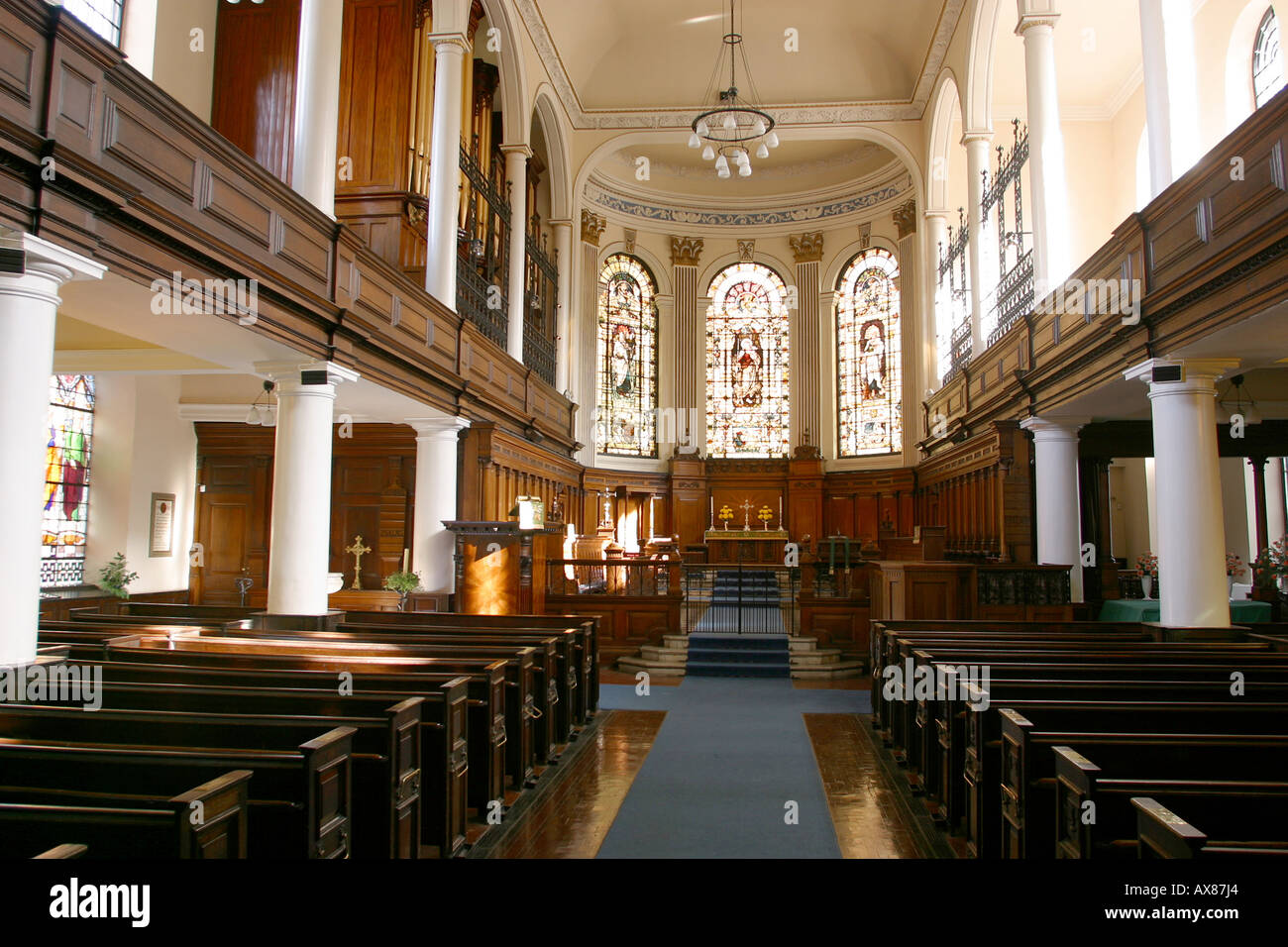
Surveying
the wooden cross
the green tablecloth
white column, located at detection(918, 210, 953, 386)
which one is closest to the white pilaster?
white column, located at detection(918, 210, 953, 386)

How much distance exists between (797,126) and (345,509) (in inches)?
496

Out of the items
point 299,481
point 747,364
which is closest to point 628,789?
point 299,481

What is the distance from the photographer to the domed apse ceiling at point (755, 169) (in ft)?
65.8

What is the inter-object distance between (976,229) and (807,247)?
8301mm

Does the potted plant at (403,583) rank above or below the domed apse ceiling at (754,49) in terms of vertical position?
below

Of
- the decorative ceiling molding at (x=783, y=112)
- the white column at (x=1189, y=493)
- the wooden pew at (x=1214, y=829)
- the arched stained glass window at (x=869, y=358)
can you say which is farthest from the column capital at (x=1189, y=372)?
the arched stained glass window at (x=869, y=358)

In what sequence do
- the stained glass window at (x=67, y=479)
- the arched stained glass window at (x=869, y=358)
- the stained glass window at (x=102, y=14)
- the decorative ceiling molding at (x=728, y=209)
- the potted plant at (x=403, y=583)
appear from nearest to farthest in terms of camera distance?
the stained glass window at (x=102, y=14) → the stained glass window at (x=67, y=479) → the potted plant at (x=403, y=583) → the arched stained glass window at (x=869, y=358) → the decorative ceiling molding at (x=728, y=209)

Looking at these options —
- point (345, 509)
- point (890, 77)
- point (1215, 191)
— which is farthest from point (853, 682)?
point (890, 77)

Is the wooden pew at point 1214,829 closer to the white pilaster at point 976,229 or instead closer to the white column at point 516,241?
the white pilaster at point 976,229

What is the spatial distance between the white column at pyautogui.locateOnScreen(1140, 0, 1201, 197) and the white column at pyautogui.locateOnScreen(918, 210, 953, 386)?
906 centimetres

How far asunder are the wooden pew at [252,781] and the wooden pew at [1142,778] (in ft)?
9.18

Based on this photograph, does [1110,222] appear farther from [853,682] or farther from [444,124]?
[444,124]
